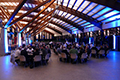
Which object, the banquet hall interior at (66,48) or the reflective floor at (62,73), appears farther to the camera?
the banquet hall interior at (66,48)

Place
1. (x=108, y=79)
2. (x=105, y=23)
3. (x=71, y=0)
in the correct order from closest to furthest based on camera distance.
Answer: (x=108, y=79) < (x=71, y=0) < (x=105, y=23)

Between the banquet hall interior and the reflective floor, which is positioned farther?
the banquet hall interior

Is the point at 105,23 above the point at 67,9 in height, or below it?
below

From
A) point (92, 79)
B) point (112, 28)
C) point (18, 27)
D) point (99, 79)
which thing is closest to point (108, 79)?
point (99, 79)

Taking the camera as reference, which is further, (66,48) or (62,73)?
(66,48)

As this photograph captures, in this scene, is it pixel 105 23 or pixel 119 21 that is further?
pixel 105 23

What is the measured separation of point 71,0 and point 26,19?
15486mm

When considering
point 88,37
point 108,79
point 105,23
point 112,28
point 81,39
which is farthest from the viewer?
point 81,39

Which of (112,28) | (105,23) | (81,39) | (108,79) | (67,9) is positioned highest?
(67,9)

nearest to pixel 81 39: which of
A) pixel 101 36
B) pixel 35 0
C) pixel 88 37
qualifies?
pixel 88 37

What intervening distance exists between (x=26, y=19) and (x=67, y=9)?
1298cm

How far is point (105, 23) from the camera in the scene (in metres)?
14.9

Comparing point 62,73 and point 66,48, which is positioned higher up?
point 66,48

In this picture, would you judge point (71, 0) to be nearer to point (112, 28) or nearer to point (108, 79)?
point (112, 28)
